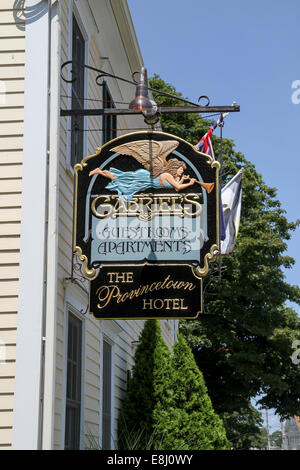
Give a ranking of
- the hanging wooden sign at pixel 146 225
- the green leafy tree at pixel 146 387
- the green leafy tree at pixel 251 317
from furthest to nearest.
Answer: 1. the green leafy tree at pixel 251 317
2. the green leafy tree at pixel 146 387
3. the hanging wooden sign at pixel 146 225

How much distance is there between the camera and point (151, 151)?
667cm

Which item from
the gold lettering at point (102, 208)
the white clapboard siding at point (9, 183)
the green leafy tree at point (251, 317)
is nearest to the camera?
the white clapboard siding at point (9, 183)

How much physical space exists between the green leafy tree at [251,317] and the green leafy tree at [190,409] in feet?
38.4

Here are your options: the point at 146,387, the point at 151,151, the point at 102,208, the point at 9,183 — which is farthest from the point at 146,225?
the point at 146,387

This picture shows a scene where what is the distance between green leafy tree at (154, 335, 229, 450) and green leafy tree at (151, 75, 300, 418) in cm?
1172

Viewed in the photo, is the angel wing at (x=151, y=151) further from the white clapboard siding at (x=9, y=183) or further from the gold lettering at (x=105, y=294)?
the gold lettering at (x=105, y=294)

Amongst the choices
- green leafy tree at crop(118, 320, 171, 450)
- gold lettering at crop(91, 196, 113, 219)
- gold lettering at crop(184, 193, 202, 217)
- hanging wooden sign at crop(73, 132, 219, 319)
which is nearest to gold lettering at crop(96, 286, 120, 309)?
hanging wooden sign at crop(73, 132, 219, 319)

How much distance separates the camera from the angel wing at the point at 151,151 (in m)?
6.67

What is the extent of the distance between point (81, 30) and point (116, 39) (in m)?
2.09

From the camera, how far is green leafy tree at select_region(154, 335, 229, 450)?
11758 mm

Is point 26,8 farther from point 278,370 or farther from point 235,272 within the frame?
point 278,370

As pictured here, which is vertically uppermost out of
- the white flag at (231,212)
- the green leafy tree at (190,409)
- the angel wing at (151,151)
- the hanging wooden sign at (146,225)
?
the white flag at (231,212)

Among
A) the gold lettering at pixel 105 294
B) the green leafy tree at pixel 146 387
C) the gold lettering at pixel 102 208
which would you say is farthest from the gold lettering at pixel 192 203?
the green leafy tree at pixel 146 387

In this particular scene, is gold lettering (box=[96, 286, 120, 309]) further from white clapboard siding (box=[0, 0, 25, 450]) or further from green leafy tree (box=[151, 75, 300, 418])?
green leafy tree (box=[151, 75, 300, 418])
